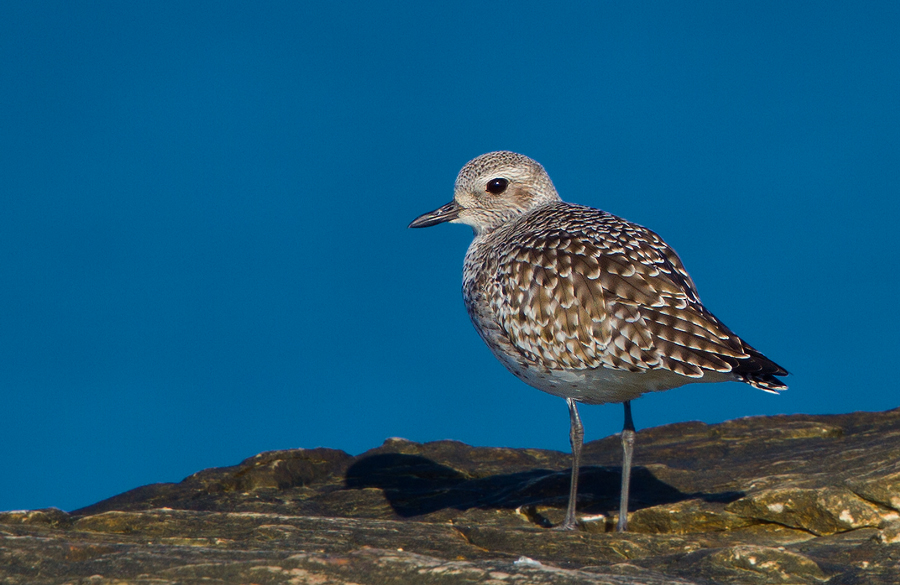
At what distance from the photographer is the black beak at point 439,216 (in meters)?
12.6

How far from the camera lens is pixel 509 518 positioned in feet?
34.3

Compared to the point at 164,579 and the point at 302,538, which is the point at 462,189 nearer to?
the point at 302,538

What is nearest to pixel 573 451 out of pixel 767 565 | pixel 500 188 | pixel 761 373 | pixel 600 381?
pixel 600 381

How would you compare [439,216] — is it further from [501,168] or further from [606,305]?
[606,305]

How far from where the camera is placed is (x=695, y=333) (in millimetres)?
8844

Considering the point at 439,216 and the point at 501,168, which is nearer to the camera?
the point at 501,168

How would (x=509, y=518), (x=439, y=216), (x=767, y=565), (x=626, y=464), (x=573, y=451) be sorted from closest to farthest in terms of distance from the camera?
1. (x=767, y=565)
2. (x=626, y=464)
3. (x=573, y=451)
4. (x=509, y=518)
5. (x=439, y=216)

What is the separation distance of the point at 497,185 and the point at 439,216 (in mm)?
969

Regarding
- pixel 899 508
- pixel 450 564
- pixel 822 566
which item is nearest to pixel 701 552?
pixel 822 566

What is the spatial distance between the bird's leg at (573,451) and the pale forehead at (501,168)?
10.8 feet

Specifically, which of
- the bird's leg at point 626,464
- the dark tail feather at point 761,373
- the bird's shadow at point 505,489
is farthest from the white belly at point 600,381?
the bird's shadow at point 505,489

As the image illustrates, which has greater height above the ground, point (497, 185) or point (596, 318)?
point (497, 185)

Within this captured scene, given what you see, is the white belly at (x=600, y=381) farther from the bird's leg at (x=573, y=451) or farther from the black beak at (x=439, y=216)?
the black beak at (x=439, y=216)

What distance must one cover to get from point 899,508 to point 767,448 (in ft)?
12.3
